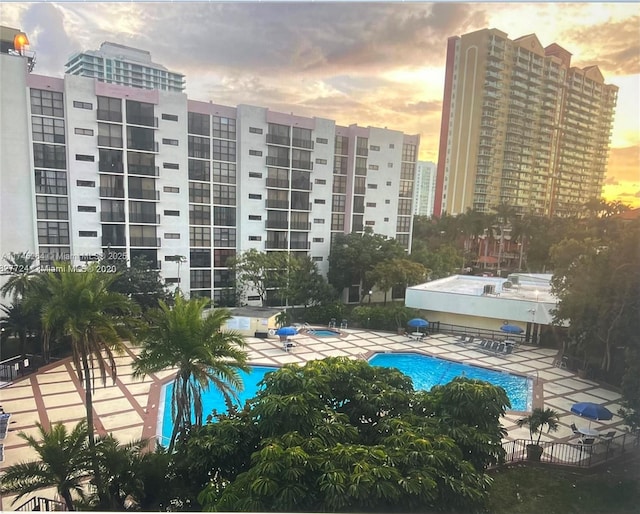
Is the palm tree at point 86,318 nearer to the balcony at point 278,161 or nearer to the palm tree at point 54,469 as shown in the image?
the palm tree at point 54,469

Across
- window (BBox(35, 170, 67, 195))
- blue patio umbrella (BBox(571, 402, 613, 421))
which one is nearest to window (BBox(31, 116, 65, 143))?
window (BBox(35, 170, 67, 195))

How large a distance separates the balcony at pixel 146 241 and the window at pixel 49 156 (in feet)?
10.2

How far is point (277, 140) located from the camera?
14086 mm

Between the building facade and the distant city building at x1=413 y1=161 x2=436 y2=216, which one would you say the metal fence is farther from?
the building facade

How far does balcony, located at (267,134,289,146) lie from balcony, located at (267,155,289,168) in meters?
0.55

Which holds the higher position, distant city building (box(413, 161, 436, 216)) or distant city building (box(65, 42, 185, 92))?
distant city building (box(65, 42, 185, 92))

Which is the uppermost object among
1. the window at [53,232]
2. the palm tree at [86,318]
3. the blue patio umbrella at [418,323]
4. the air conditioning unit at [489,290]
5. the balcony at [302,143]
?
the balcony at [302,143]

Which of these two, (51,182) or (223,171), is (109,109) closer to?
(51,182)

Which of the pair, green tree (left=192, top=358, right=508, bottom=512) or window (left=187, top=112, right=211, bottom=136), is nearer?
green tree (left=192, top=358, right=508, bottom=512)

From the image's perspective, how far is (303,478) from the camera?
11.6 feet

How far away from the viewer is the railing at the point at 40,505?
4.48 m

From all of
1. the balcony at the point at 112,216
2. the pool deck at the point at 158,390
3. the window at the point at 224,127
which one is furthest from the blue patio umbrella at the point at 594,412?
the balcony at the point at 112,216

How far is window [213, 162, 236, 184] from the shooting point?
14.0m

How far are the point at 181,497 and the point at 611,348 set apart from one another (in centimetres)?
934
